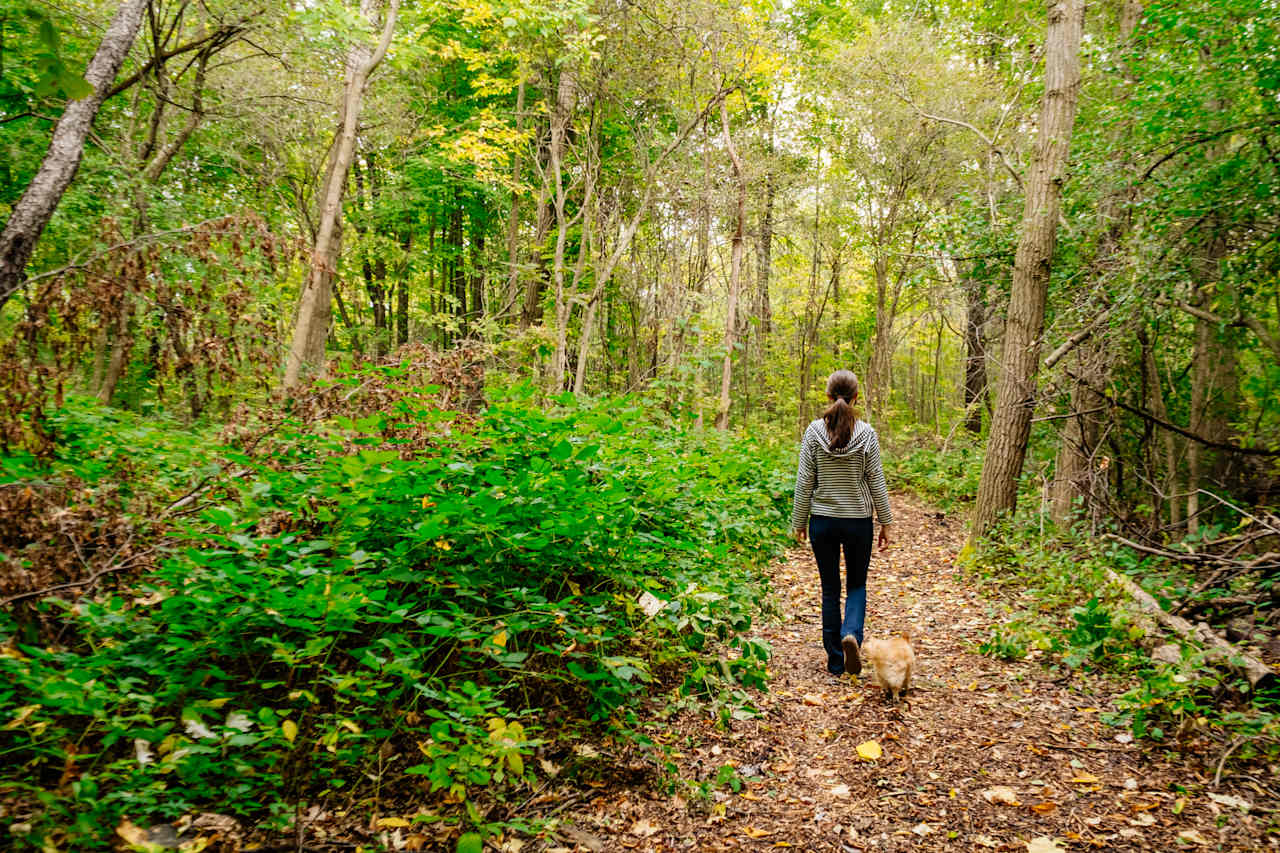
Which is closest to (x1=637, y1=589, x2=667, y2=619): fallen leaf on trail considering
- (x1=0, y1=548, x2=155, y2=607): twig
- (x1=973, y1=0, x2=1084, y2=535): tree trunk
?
(x1=0, y1=548, x2=155, y2=607): twig

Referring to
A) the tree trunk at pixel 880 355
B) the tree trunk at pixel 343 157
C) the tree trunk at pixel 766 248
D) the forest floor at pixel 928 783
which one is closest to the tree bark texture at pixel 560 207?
the tree trunk at pixel 343 157

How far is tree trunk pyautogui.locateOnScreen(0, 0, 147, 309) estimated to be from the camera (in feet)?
12.7

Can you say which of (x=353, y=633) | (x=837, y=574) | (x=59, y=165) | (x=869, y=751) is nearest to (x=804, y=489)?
(x=837, y=574)

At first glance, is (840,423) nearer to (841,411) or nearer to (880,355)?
(841,411)

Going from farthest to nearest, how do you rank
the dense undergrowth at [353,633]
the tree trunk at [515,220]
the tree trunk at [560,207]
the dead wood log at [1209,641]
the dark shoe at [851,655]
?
the tree trunk at [515,220], the tree trunk at [560,207], the dark shoe at [851,655], the dead wood log at [1209,641], the dense undergrowth at [353,633]

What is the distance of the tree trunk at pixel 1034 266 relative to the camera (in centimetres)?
725

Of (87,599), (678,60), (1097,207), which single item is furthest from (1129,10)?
(87,599)

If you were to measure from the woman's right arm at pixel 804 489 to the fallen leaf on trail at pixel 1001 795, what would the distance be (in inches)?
79.3

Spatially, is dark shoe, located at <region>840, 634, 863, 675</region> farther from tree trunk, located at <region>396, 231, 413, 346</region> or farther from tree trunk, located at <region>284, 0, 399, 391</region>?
tree trunk, located at <region>396, 231, 413, 346</region>

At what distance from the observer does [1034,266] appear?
24.5ft

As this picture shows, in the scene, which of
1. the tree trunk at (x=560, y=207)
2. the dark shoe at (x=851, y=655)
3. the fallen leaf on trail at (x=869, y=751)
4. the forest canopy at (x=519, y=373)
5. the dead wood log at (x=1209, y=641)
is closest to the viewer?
the forest canopy at (x=519, y=373)

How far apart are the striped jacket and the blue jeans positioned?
89mm

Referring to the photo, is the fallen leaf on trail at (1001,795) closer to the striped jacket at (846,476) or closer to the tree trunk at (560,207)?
the striped jacket at (846,476)

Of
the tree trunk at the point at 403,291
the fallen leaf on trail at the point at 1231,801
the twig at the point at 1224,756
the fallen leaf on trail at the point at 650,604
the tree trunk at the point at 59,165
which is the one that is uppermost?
the tree trunk at the point at 403,291
